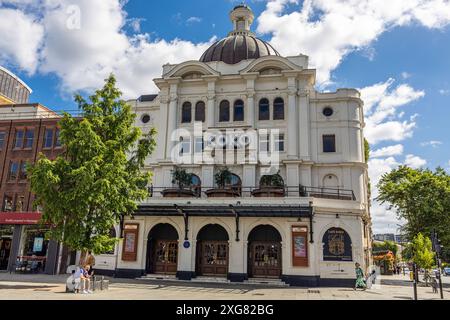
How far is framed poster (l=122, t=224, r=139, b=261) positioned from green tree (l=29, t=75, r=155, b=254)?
6.46 meters

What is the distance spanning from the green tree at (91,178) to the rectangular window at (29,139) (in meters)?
13.7

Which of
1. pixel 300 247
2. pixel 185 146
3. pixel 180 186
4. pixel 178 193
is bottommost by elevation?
pixel 300 247

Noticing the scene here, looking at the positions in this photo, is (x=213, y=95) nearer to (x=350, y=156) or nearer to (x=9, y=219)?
(x=350, y=156)

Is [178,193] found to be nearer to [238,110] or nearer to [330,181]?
[238,110]

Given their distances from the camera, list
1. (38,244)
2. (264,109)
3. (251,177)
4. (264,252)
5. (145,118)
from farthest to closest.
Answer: (145,118) < (264,109) < (251,177) < (38,244) < (264,252)

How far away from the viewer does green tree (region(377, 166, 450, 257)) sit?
31359mm

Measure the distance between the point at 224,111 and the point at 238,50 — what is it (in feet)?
25.0

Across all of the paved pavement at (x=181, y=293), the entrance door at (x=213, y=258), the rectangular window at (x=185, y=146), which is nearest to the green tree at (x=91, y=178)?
the paved pavement at (x=181, y=293)

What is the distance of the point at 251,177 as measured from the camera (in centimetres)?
2906

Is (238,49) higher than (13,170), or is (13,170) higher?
(238,49)

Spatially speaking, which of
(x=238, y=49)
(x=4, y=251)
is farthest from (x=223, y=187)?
Result: (x=4, y=251)

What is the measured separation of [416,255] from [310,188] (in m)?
8.45
